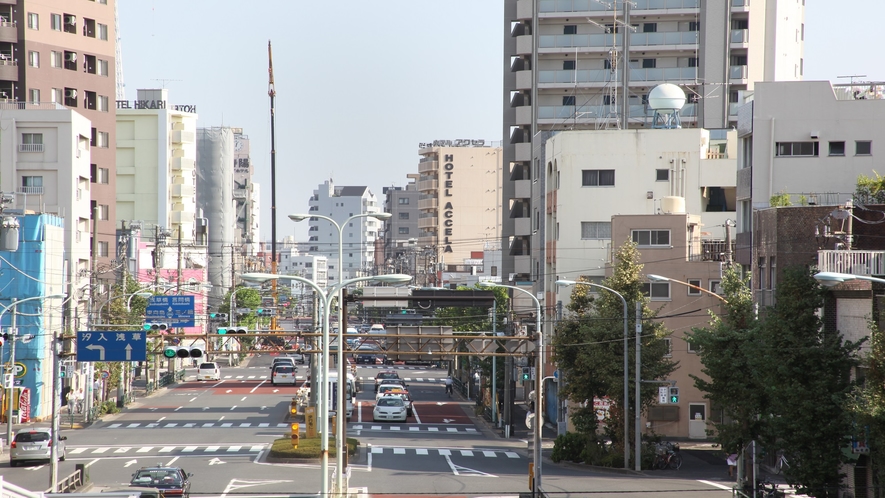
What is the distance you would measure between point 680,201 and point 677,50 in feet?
78.8

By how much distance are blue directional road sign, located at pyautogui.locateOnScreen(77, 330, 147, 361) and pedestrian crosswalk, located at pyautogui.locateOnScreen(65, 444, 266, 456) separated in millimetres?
7421

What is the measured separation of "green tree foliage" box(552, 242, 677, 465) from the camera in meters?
45.3

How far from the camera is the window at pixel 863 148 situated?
162 feet

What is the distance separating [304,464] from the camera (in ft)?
148

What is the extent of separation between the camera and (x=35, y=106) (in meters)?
74.4

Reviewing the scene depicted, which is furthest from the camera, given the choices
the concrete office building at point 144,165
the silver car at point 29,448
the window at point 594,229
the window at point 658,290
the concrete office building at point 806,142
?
the concrete office building at point 144,165

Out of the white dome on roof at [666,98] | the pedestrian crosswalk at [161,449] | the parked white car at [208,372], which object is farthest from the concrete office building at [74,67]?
the white dome on roof at [666,98]

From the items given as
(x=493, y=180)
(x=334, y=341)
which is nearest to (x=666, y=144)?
(x=334, y=341)

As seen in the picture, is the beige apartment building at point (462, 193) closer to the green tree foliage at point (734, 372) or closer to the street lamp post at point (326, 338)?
the green tree foliage at point (734, 372)

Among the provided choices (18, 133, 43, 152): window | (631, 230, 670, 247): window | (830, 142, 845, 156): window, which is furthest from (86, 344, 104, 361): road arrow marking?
(18, 133, 43, 152): window

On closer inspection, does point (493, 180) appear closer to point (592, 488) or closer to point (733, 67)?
point (733, 67)

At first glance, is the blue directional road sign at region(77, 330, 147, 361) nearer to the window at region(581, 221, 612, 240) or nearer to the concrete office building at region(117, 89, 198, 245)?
the window at region(581, 221, 612, 240)

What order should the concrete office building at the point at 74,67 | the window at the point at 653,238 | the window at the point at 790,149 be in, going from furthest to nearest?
the concrete office building at the point at 74,67 → the window at the point at 653,238 → the window at the point at 790,149

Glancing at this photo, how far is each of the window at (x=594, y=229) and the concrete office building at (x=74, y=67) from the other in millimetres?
33909
